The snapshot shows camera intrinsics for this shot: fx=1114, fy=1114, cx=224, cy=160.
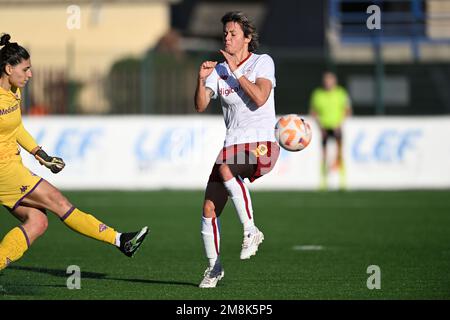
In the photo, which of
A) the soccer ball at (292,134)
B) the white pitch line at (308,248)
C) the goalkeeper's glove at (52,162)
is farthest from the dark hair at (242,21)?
the white pitch line at (308,248)

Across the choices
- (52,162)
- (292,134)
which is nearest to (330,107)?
(292,134)

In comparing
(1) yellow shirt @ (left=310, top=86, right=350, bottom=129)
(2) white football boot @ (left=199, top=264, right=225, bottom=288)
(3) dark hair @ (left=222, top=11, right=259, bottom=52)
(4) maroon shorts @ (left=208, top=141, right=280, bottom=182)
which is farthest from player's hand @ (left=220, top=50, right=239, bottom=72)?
(1) yellow shirt @ (left=310, top=86, right=350, bottom=129)

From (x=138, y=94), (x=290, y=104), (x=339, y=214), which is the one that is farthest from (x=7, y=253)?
(x=290, y=104)

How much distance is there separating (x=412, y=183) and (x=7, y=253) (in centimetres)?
1469

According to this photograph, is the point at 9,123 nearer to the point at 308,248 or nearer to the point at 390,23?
the point at 308,248

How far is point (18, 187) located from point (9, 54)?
1.12 meters

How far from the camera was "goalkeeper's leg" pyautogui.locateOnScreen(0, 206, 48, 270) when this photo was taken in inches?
369

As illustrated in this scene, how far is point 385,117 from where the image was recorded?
23375mm

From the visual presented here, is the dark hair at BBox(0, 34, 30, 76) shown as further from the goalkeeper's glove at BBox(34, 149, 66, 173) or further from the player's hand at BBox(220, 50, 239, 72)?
the player's hand at BBox(220, 50, 239, 72)

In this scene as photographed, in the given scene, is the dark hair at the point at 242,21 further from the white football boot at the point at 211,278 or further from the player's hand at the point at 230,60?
the white football boot at the point at 211,278

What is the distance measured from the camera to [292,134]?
9.97 meters

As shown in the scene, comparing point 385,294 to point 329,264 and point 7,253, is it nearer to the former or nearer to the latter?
point 329,264

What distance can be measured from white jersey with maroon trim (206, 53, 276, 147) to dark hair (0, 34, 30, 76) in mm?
1620

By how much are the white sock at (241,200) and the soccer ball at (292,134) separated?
0.61 m
